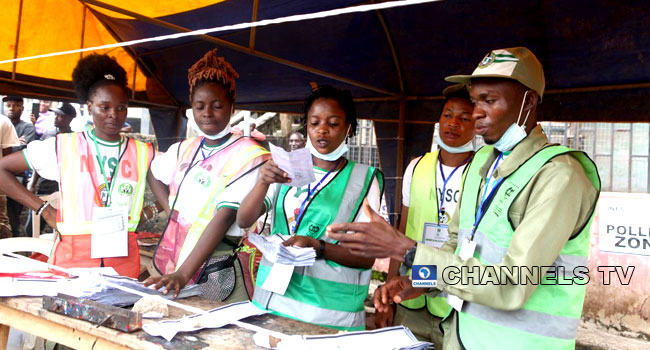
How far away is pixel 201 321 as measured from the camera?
1.95m

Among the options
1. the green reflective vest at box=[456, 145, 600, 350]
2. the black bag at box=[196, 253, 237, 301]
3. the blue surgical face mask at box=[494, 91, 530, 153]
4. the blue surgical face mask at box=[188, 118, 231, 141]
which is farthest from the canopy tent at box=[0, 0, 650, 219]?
the green reflective vest at box=[456, 145, 600, 350]

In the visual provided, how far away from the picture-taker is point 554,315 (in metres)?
1.61

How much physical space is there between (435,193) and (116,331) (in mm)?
1944

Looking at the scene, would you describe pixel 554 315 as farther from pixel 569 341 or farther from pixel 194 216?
pixel 194 216

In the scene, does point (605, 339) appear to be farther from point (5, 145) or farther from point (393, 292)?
point (5, 145)

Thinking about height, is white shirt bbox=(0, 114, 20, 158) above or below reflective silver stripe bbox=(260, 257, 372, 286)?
above

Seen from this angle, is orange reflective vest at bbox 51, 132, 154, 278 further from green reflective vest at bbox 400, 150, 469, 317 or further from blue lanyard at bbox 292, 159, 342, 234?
green reflective vest at bbox 400, 150, 469, 317

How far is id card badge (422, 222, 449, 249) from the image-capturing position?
9.81 ft

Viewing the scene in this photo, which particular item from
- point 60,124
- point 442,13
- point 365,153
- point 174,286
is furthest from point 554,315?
point 365,153

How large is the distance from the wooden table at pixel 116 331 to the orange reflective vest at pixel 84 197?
21.7 inches

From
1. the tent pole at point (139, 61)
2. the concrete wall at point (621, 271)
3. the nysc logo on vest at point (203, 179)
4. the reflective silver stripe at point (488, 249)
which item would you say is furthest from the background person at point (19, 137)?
the concrete wall at point (621, 271)

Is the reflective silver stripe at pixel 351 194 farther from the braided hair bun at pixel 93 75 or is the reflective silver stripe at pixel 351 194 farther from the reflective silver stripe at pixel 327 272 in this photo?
the braided hair bun at pixel 93 75

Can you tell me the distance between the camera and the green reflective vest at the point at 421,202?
3.04 metres

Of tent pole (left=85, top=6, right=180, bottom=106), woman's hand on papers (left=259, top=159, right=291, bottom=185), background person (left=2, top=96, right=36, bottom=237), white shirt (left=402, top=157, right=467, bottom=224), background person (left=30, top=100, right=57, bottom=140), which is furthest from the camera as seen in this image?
background person (left=30, top=100, right=57, bottom=140)
